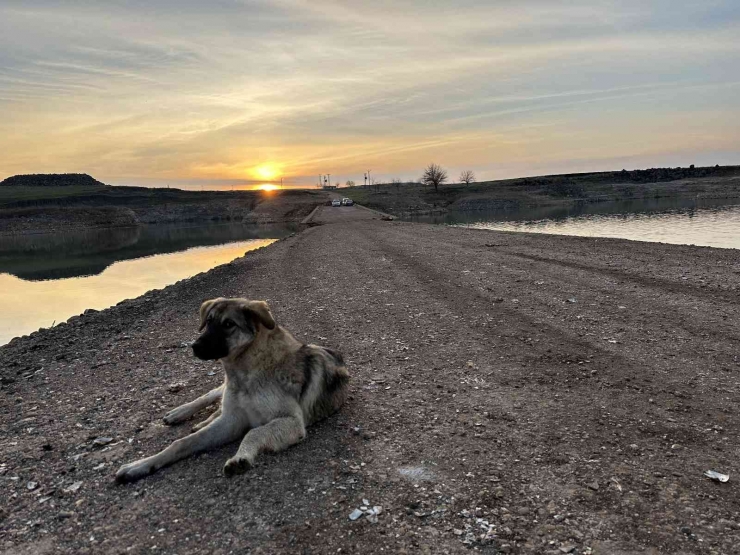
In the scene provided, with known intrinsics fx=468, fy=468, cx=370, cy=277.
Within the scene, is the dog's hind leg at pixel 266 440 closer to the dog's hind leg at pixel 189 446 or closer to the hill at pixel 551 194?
the dog's hind leg at pixel 189 446

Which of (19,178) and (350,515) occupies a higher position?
(19,178)

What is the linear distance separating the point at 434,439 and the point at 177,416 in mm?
3457

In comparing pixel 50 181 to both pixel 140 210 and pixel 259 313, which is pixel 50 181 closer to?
pixel 140 210

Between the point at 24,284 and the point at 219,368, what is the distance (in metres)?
27.1

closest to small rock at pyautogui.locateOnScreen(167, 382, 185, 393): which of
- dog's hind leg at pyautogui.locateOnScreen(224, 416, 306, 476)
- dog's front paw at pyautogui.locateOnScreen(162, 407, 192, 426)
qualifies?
dog's front paw at pyautogui.locateOnScreen(162, 407, 192, 426)

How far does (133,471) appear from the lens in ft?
16.6

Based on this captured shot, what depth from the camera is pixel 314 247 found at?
3052 cm

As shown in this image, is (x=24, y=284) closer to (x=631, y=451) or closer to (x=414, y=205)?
(x=631, y=451)

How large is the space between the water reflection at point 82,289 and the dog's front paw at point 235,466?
45.5 ft

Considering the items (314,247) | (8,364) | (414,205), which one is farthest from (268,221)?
(8,364)

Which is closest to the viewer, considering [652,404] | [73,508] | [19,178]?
[73,508]

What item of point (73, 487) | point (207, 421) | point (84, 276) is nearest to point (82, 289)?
point (84, 276)

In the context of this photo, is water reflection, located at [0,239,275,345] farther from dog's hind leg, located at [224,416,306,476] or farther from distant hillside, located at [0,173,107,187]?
distant hillside, located at [0,173,107,187]

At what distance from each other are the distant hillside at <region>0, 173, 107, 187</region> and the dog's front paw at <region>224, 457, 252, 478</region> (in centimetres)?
20535
